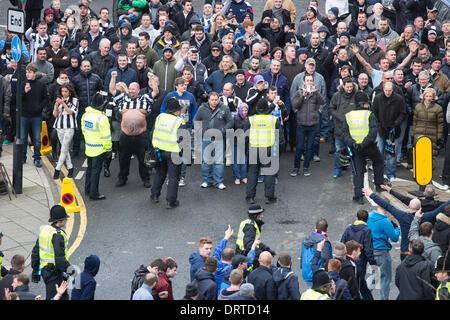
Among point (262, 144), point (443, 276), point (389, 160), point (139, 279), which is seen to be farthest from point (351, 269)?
point (389, 160)

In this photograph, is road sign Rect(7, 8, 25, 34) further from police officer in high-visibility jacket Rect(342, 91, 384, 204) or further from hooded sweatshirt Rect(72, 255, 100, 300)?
hooded sweatshirt Rect(72, 255, 100, 300)

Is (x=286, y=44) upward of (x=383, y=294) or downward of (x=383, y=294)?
upward

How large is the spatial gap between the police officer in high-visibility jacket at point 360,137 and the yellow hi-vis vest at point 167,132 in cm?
339

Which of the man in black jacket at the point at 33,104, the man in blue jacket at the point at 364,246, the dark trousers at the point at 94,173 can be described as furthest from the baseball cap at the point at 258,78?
the man in blue jacket at the point at 364,246

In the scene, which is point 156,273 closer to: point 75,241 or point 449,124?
point 75,241

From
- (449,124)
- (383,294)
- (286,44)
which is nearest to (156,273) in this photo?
(383,294)

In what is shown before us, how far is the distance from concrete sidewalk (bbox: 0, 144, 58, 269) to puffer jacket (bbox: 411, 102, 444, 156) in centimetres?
796

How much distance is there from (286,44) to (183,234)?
7460 millimetres

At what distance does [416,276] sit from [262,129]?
5924mm

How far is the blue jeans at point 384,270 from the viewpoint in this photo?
41.8 feet

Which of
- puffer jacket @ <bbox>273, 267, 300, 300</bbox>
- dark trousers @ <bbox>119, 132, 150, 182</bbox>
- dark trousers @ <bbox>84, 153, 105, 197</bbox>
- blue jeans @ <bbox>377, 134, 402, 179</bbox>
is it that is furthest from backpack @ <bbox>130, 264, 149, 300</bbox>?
blue jeans @ <bbox>377, 134, 402, 179</bbox>

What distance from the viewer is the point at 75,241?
14891 millimetres

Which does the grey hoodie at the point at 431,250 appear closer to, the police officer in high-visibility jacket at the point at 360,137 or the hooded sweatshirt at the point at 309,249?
the hooded sweatshirt at the point at 309,249

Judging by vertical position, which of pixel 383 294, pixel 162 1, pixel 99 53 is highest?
pixel 162 1
